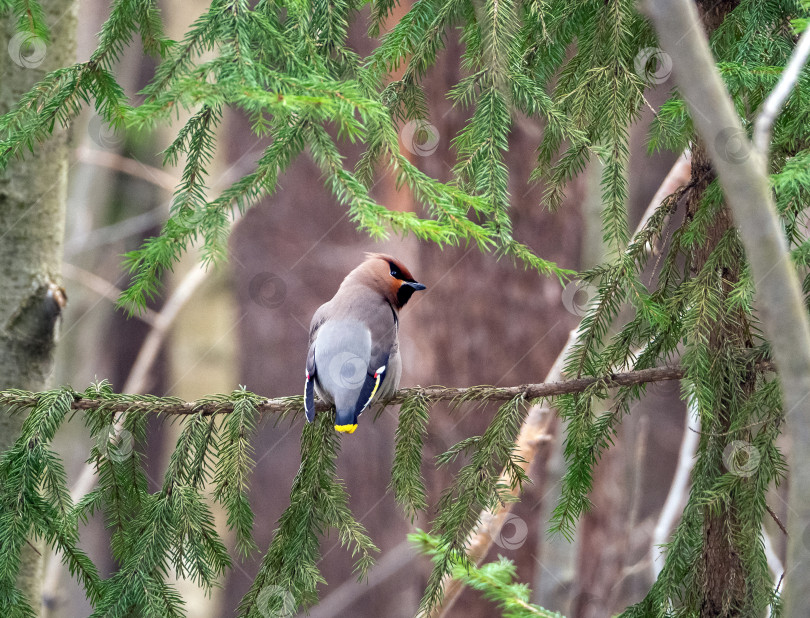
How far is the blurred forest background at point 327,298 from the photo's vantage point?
598 centimetres

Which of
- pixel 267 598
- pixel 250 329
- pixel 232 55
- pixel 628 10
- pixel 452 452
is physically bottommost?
pixel 267 598

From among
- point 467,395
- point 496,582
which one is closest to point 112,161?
point 467,395

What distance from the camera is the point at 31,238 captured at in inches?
134

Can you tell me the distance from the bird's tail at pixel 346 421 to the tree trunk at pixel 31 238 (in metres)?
1.17

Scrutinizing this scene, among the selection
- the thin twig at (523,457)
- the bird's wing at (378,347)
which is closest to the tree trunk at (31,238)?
the bird's wing at (378,347)

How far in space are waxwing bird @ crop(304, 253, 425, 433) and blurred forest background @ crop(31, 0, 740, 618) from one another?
0.76 meters

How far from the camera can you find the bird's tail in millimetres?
2973

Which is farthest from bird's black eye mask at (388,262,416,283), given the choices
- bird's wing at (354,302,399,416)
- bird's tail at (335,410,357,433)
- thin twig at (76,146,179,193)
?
thin twig at (76,146,179,193)

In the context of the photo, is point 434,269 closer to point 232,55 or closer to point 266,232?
point 266,232

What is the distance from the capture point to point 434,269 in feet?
19.7

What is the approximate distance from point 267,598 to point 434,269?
12.1ft

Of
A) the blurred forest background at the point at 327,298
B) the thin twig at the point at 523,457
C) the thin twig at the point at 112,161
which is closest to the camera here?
the thin twig at the point at 523,457

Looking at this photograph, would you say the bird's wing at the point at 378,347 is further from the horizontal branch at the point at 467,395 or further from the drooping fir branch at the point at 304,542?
the horizontal branch at the point at 467,395

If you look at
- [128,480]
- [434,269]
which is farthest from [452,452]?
[434,269]
